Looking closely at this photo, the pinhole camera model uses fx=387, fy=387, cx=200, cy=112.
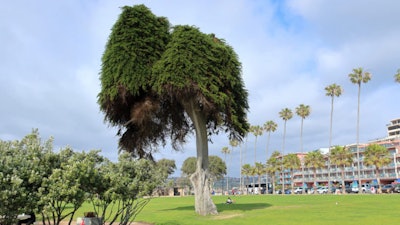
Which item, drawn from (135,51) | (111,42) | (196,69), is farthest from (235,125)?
(111,42)

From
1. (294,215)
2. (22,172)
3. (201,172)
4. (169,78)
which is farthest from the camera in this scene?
(201,172)

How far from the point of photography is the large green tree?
93.9 feet

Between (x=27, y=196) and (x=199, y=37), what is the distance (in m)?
21.1

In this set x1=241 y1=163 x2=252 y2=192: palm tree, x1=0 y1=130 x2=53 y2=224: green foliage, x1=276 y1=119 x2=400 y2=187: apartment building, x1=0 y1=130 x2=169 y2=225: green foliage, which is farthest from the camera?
x1=241 y1=163 x2=252 y2=192: palm tree

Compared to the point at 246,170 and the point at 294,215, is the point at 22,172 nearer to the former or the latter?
the point at 294,215

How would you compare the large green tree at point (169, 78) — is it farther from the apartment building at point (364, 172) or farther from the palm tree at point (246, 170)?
the palm tree at point (246, 170)

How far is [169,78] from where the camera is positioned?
28.3 meters

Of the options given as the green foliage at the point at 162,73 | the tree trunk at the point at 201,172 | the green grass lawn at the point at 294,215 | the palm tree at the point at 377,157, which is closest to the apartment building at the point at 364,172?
the palm tree at the point at 377,157

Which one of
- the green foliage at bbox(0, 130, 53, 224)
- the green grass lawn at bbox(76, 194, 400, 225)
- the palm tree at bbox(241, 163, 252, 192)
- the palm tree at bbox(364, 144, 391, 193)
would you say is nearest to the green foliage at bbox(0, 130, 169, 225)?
the green foliage at bbox(0, 130, 53, 224)

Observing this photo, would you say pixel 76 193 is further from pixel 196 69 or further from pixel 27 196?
pixel 196 69

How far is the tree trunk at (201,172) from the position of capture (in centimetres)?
3020

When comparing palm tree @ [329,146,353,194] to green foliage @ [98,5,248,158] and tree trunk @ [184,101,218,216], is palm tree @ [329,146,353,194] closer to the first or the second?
green foliage @ [98,5,248,158]

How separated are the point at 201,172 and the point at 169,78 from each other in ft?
27.0

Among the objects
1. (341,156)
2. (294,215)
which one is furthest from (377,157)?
(294,215)
